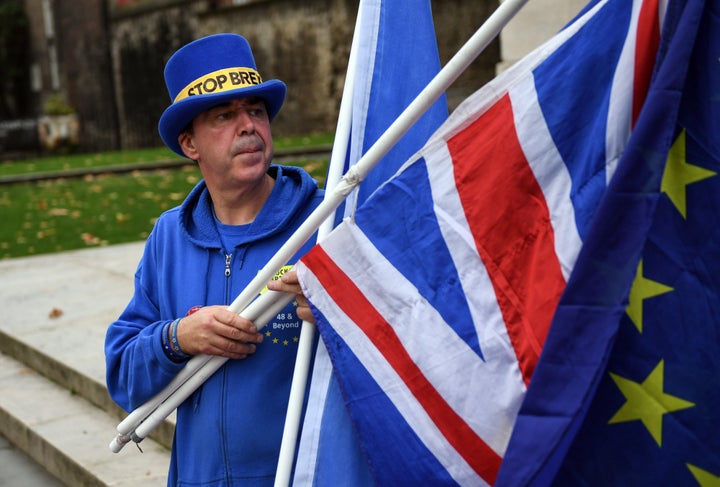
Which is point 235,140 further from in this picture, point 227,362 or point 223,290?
point 227,362

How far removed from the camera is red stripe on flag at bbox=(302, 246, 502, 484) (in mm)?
2041

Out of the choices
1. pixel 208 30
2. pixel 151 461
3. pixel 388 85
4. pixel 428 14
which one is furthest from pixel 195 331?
pixel 208 30

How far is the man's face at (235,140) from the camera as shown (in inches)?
101

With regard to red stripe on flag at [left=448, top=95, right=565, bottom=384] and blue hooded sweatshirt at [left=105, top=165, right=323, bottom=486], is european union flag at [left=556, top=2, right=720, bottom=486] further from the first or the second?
blue hooded sweatshirt at [left=105, top=165, right=323, bottom=486]

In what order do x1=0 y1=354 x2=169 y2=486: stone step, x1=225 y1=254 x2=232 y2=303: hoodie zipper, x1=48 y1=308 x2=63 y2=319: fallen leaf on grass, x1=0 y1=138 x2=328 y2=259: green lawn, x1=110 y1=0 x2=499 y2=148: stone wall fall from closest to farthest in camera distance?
x1=225 y1=254 x2=232 y2=303: hoodie zipper, x1=0 y1=354 x2=169 y2=486: stone step, x1=48 y1=308 x2=63 y2=319: fallen leaf on grass, x1=0 y1=138 x2=328 y2=259: green lawn, x1=110 y1=0 x2=499 y2=148: stone wall

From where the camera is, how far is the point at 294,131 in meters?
25.2

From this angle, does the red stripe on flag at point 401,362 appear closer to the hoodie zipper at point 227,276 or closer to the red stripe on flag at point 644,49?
the hoodie zipper at point 227,276

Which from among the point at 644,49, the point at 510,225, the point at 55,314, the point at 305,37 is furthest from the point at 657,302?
the point at 305,37

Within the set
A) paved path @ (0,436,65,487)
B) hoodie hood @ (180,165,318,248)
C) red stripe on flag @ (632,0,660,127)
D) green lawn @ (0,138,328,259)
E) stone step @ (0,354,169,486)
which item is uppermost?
red stripe on flag @ (632,0,660,127)

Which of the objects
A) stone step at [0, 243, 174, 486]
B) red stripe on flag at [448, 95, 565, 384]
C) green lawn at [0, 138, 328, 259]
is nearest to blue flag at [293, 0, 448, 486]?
red stripe on flag at [448, 95, 565, 384]

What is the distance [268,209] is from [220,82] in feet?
1.16

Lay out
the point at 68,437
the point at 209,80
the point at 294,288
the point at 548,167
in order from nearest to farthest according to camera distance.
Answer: the point at 548,167 → the point at 294,288 → the point at 209,80 → the point at 68,437

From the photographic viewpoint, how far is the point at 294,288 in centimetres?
240

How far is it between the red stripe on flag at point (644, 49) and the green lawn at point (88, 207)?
370 inches
